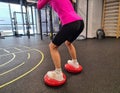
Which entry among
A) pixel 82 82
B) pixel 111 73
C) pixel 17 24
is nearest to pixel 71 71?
pixel 82 82

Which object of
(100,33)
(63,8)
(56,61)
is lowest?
(56,61)

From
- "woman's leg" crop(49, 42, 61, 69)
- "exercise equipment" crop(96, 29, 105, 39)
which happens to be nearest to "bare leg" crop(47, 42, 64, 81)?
"woman's leg" crop(49, 42, 61, 69)

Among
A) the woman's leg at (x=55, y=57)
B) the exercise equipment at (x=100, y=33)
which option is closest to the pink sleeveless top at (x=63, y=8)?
the woman's leg at (x=55, y=57)

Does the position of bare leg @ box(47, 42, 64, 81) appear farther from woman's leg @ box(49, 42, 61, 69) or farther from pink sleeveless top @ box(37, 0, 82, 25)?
pink sleeveless top @ box(37, 0, 82, 25)

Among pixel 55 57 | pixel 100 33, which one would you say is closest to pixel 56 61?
pixel 55 57

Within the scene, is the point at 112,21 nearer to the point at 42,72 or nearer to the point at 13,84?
the point at 42,72

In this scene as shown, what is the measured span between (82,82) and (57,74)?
1.18 feet

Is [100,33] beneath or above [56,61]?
above

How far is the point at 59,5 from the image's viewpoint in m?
1.44

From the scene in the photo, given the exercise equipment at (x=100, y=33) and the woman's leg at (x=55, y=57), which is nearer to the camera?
the woman's leg at (x=55, y=57)

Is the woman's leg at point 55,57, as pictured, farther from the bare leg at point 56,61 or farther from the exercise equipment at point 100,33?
the exercise equipment at point 100,33

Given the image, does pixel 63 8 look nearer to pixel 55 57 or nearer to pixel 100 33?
pixel 55 57

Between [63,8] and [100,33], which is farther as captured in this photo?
[100,33]

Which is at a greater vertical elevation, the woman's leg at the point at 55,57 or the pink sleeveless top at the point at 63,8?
the pink sleeveless top at the point at 63,8
